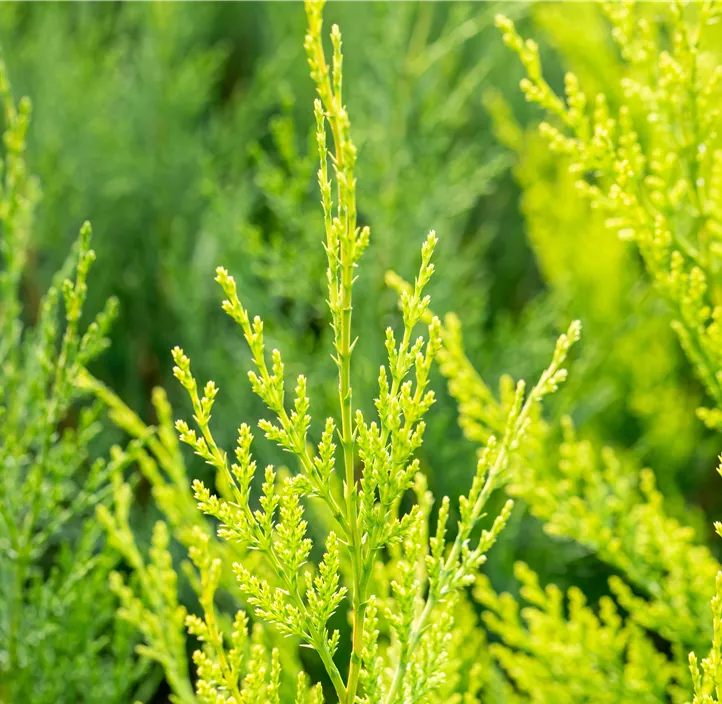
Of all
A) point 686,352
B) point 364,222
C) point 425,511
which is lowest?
point 425,511

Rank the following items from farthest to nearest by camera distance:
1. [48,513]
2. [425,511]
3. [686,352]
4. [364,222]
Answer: [364,222], [48,513], [686,352], [425,511]

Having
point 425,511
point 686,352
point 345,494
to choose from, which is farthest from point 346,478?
point 686,352

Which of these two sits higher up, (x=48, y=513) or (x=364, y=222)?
(x=364, y=222)

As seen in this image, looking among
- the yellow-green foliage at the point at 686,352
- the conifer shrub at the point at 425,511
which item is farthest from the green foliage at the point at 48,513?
the yellow-green foliage at the point at 686,352

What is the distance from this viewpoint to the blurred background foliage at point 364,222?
108 inches

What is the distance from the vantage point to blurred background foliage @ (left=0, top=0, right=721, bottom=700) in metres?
2.74

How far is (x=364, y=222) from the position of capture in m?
3.71

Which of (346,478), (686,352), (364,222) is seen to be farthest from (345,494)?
(364,222)

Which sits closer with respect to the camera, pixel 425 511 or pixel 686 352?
pixel 425 511

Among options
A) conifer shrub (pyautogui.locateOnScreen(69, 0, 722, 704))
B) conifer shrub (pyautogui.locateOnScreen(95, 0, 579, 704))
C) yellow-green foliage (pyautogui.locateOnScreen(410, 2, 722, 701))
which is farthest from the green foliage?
yellow-green foliage (pyautogui.locateOnScreen(410, 2, 722, 701))

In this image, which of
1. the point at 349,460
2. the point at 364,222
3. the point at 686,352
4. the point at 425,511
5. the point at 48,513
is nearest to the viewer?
the point at 349,460

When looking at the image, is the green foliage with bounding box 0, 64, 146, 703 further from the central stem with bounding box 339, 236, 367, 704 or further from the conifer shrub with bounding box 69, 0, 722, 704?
the central stem with bounding box 339, 236, 367, 704

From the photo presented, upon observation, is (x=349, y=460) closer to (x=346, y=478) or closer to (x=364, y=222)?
(x=346, y=478)

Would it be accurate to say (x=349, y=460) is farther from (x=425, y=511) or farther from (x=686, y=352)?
(x=686, y=352)
